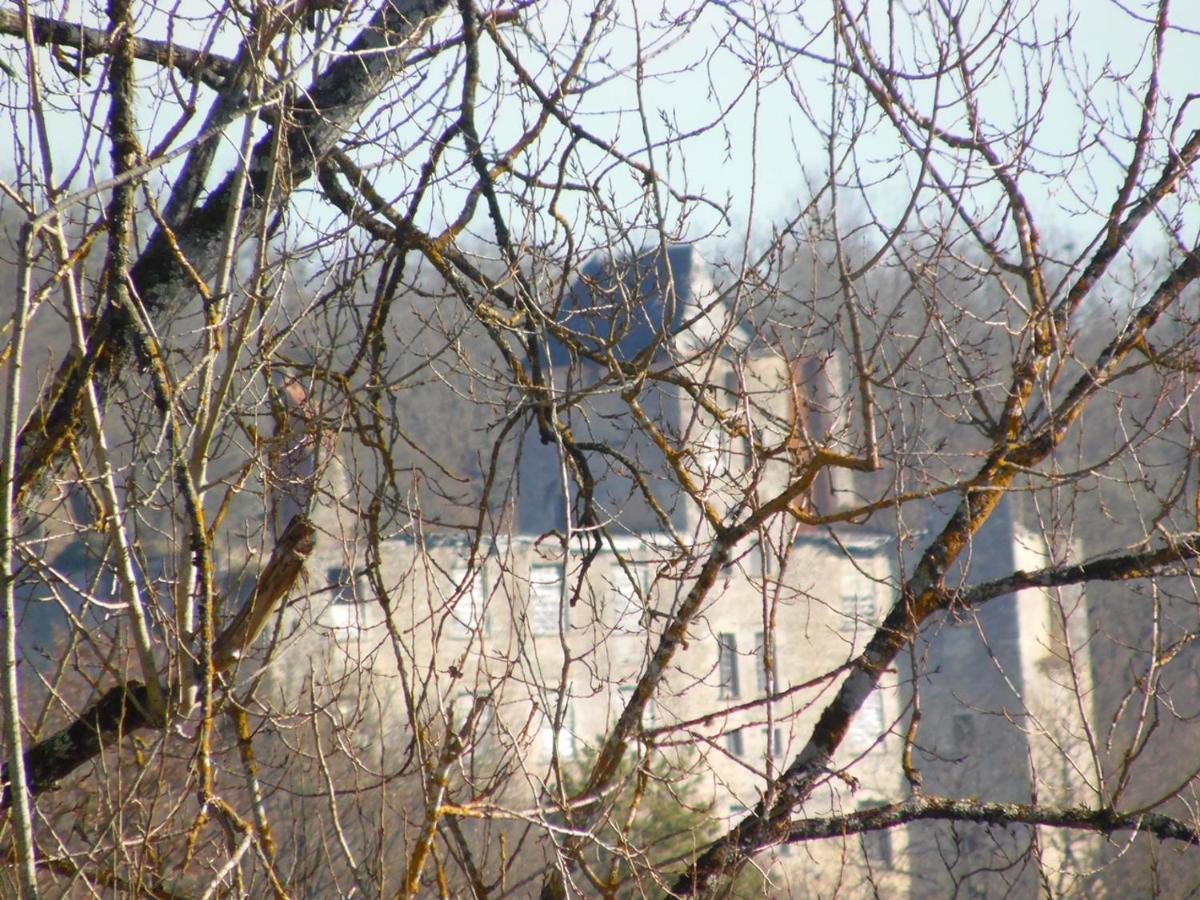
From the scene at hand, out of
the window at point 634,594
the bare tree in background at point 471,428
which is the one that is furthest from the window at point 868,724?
the bare tree in background at point 471,428

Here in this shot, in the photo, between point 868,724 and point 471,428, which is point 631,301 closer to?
point 471,428

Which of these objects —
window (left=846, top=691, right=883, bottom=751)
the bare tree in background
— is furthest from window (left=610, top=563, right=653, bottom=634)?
window (left=846, top=691, right=883, bottom=751)

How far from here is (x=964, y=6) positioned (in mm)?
4555

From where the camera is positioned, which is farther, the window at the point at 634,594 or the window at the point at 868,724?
the window at the point at 868,724

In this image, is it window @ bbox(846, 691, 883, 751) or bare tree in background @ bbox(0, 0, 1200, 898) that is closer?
bare tree in background @ bbox(0, 0, 1200, 898)

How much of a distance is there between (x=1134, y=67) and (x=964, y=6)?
4.28ft

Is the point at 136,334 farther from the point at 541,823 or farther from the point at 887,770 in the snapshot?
the point at 887,770

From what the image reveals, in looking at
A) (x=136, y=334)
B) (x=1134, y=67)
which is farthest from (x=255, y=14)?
(x=1134, y=67)

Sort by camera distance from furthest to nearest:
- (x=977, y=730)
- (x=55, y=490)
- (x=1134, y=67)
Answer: (x=977, y=730), (x=1134, y=67), (x=55, y=490)

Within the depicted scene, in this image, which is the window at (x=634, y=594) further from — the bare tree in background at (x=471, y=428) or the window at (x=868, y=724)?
the window at (x=868, y=724)

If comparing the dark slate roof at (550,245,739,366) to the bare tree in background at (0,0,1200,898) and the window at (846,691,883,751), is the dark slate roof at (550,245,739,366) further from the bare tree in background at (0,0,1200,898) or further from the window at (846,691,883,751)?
the window at (846,691,883,751)

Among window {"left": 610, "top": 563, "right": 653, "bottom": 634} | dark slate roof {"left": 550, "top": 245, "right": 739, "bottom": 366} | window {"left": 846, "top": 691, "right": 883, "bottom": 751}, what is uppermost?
window {"left": 846, "top": 691, "right": 883, "bottom": 751}

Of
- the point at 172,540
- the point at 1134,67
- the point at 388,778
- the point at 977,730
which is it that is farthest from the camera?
the point at 977,730

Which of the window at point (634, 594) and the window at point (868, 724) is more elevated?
the window at point (868, 724)
